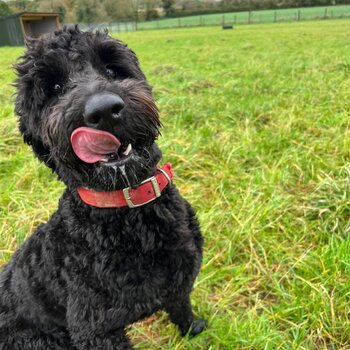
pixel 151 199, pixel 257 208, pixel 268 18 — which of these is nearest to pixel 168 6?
pixel 268 18

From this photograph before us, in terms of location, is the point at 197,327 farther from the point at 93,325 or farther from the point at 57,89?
the point at 57,89

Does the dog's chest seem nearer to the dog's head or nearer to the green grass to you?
the dog's head

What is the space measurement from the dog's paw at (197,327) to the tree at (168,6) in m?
60.6

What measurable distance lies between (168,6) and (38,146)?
61216 millimetres

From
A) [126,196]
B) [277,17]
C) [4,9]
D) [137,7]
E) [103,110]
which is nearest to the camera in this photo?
[103,110]

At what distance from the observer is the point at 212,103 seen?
6102mm

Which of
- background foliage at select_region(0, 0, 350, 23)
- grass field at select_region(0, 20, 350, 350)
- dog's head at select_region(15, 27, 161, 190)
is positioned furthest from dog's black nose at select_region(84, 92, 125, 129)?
background foliage at select_region(0, 0, 350, 23)

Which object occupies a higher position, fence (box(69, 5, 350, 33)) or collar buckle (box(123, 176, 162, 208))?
collar buckle (box(123, 176, 162, 208))

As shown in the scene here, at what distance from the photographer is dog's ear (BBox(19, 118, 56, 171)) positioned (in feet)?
6.21

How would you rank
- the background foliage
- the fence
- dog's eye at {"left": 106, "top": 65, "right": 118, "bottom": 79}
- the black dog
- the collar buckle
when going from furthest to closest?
the background foliage, the fence, dog's eye at {"left": 106, "top": 65, "right": 118, "bottom": 79}, the collar buckle, the black dog

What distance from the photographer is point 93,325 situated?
184cm

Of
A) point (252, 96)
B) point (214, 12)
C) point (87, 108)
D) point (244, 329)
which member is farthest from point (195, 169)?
point (214, 12)

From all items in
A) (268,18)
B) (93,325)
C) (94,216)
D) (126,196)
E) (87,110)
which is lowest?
(268,18)

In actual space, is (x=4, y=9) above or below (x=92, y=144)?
above
